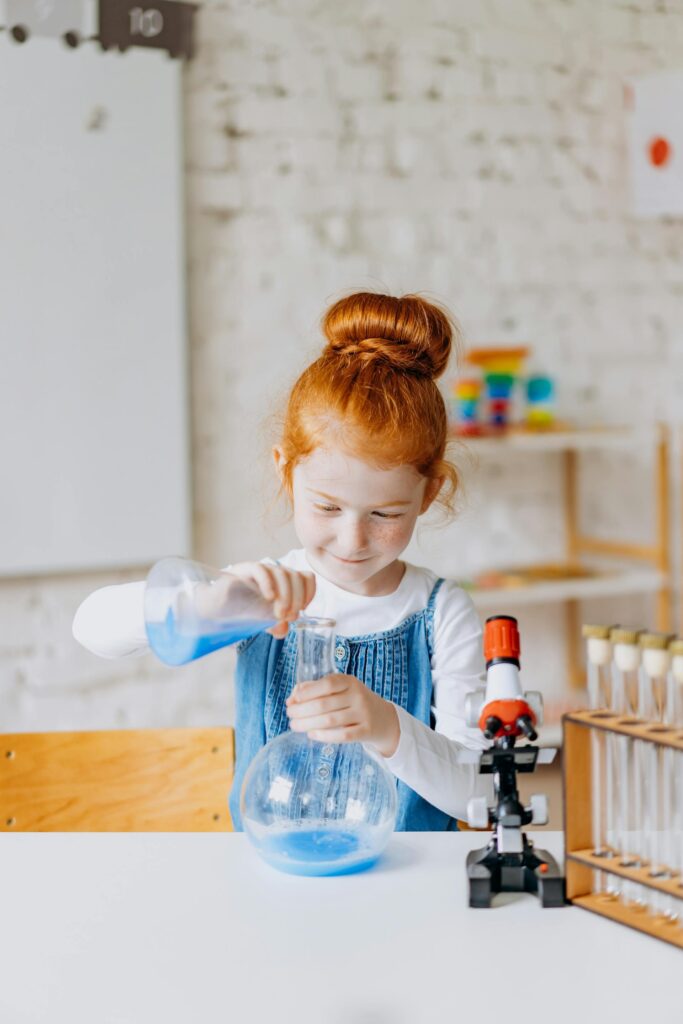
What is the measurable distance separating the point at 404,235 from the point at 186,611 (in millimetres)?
2657

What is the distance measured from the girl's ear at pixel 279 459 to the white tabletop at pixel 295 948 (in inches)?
19.1

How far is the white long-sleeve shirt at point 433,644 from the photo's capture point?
1.31 m

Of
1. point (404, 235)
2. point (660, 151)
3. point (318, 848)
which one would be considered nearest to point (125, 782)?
point (318, 848)

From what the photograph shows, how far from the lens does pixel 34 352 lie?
9.91ft

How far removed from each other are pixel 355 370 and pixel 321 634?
43cm

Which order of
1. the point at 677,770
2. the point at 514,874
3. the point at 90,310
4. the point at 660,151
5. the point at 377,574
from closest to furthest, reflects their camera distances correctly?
the point at 677,770 → the point at 514,874 → the point at 377,574 → the point at 90,310 → the point at 660,151

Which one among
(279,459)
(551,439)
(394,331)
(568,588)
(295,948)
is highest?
(551,439)

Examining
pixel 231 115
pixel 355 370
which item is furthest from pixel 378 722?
pixel 231 115

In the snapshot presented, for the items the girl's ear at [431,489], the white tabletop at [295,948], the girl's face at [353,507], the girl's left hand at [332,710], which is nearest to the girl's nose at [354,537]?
the girl's face at [353,507]

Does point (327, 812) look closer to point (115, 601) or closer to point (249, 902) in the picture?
point (249, 902)

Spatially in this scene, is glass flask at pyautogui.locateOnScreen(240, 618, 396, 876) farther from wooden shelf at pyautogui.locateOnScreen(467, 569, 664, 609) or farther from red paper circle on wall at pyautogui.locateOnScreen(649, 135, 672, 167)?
red paper circle on wall at pyautogui.locateOnScreen(649, 135, 672, 167)

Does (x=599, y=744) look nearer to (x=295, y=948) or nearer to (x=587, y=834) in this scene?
(x=587, y=834)

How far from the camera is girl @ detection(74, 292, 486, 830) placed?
1.36 metres

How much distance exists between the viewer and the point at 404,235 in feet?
11.5
